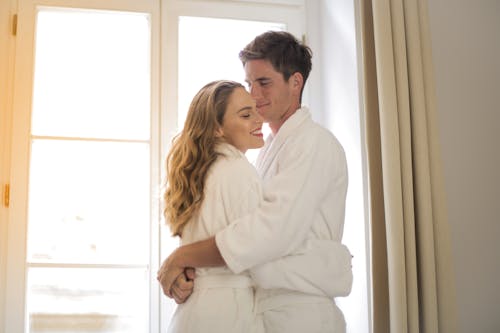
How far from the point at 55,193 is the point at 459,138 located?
1.65m

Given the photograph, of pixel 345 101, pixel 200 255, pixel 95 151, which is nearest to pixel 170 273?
pixel 200 255

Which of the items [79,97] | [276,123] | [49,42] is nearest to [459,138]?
[276,123]

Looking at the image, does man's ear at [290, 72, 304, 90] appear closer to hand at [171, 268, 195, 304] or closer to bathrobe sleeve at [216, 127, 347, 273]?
bathrobe sleeve at [216, 127, 347, 273]

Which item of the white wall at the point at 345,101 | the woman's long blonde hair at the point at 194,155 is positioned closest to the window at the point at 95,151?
the white wall at the point at 345,101

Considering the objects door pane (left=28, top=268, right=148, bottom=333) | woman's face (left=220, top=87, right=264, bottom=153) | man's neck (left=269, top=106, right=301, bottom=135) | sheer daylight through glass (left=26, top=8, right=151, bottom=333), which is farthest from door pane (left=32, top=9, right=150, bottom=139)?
woman's face (left=220, top=87, right=264, bottom=153)

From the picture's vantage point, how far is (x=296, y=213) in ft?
5.05

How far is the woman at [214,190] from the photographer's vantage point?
1511 mm

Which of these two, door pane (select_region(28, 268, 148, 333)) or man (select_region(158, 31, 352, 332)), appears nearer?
man (select_region(158, 31, 352, 332))

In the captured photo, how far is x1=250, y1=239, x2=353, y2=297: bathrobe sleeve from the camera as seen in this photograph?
1.55 m

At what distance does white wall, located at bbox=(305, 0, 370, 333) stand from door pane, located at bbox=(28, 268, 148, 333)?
0.89m

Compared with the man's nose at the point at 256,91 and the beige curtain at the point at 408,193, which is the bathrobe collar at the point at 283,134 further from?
the beige curtain at the point at 408,193

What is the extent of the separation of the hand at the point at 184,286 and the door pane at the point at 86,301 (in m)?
0.97

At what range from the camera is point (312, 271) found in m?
1.59

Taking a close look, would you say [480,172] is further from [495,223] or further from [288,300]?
[288,300]
